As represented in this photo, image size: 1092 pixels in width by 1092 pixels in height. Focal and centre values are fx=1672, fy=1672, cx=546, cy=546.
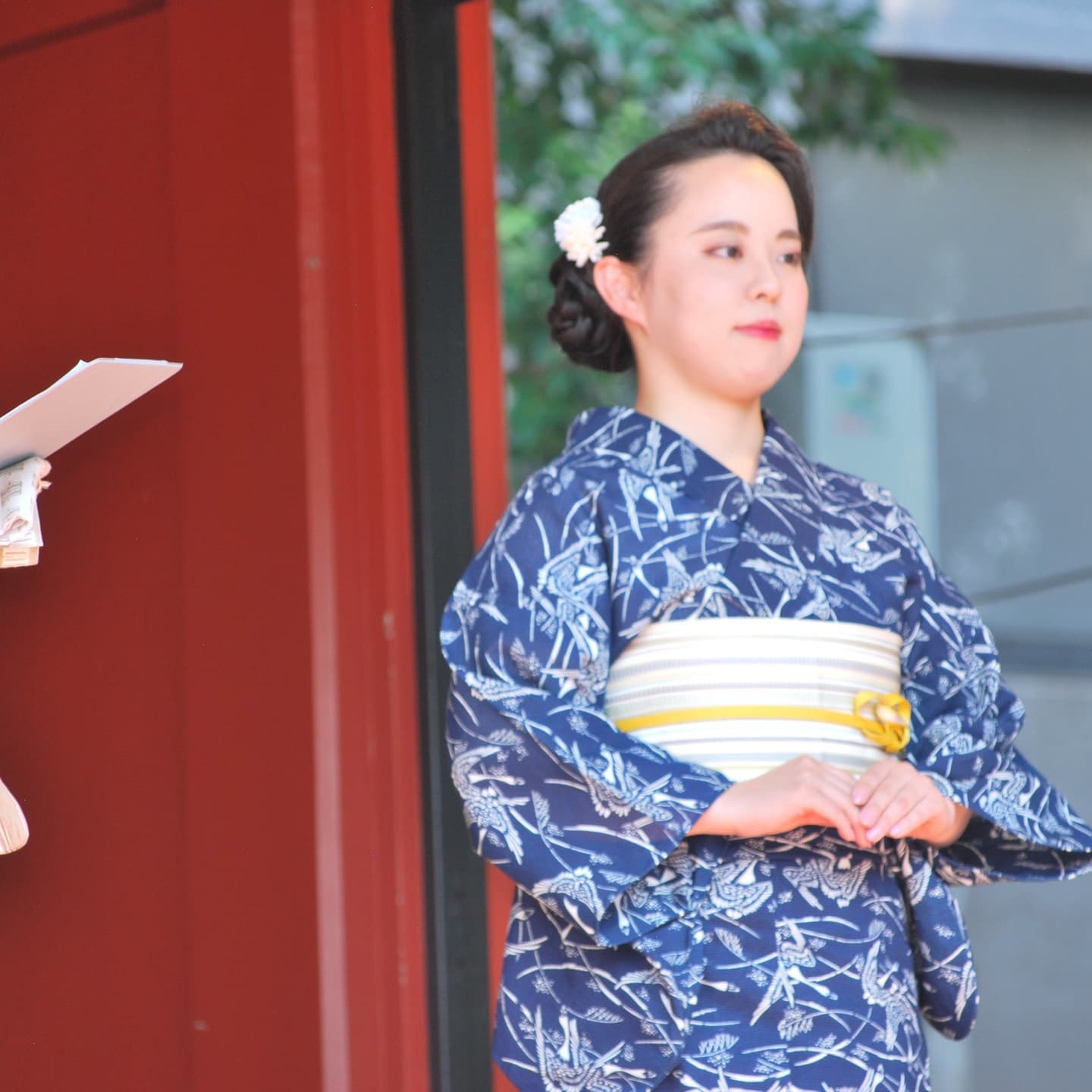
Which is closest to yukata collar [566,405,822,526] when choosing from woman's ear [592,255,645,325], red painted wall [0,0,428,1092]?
woman's ear [592,255,645,325]

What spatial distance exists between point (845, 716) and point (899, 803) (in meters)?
0.12

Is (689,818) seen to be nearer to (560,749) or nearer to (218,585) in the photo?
(560,749)

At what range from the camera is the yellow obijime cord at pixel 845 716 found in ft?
4.61

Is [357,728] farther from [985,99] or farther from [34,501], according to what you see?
[985,99]

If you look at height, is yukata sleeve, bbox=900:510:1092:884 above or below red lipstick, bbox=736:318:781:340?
below

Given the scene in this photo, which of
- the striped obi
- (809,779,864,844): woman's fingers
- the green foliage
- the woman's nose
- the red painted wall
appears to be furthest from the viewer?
the green foliage

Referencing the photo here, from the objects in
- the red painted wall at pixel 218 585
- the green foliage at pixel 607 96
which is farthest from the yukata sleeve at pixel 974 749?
→ the green foliage at pixel 607 96

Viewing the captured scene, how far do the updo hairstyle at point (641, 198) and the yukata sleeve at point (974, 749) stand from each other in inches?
13.4

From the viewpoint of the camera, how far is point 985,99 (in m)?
4.99

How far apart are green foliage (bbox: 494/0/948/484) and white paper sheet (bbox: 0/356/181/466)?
2269mm

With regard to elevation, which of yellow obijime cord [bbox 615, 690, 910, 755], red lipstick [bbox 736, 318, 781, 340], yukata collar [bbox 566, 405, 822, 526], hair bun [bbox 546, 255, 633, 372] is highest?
hair bun [bbox 546, 255, 633, 372]

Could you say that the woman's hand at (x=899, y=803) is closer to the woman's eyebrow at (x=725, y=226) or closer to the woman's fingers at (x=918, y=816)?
the woman's fingers at (x=918, y=816)

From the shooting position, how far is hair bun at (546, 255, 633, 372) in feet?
5.48

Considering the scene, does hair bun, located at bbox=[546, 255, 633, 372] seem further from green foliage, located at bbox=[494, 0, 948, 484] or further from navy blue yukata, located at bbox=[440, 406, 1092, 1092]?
green foliage, located at bbox=[494, 0, 948, 484]
